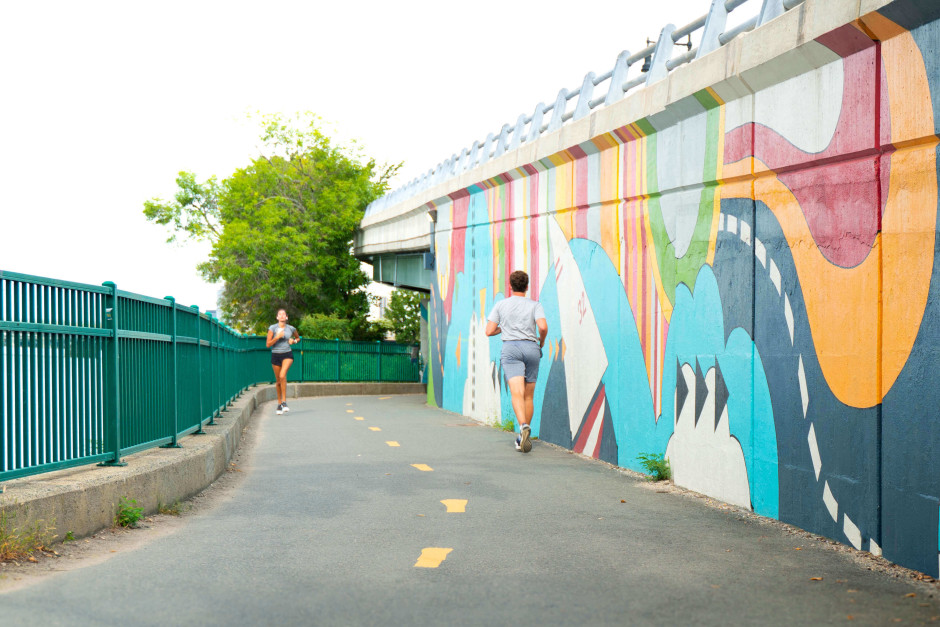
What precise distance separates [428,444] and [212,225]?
40.5 meters

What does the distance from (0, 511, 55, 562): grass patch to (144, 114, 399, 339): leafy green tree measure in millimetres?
32417

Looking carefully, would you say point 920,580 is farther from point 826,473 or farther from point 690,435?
point 690,435

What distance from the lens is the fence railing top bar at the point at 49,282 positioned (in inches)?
206

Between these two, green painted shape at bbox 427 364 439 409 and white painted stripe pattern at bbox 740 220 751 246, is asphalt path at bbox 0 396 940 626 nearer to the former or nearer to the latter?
white painted stripe pattern at bbox 740 220 751 246

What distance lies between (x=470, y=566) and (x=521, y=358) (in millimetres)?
5490

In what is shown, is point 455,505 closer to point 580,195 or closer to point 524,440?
point 524,440

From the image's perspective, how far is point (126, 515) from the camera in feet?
19.7

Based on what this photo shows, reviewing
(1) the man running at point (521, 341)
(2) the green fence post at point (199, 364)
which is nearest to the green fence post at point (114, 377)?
(2) the green fence post at point (199, 364)

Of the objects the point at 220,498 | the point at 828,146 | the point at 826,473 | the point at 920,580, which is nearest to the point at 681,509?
the point at 826,473

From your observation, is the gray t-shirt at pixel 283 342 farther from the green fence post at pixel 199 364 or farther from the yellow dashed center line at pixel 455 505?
the yellow dashed center line at pixel 455 505

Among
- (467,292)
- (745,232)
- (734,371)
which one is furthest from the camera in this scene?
(467,292)

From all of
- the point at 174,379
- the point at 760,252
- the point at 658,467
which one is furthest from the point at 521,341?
the point at 760,252

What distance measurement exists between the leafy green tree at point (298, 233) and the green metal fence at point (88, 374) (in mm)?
28799

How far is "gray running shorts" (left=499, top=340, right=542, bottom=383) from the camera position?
10.3m
